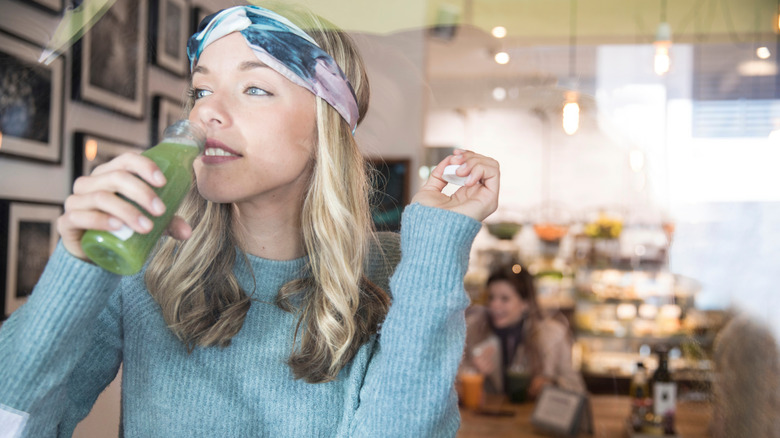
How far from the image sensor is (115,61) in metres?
0.72

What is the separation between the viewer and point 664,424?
1861 mm

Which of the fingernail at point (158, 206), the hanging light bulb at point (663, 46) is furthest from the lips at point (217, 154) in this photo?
the hanging light bulb at point (663, 46)

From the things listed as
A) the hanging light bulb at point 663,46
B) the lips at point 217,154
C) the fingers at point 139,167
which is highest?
the hanging light bulb at point 663,46

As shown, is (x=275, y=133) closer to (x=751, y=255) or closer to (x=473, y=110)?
(x=473, y=110)

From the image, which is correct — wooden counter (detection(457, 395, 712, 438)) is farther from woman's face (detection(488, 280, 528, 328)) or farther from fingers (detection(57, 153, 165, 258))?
fingers (detection(57, 153, 165, 258))

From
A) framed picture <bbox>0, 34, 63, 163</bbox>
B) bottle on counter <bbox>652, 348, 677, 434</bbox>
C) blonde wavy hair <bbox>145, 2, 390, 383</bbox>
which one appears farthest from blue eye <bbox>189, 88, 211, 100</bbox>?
bottle on counter <bbox>652, 348, 677, 434</bbox>

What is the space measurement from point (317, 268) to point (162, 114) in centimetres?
27

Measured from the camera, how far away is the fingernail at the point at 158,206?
1.42 ft

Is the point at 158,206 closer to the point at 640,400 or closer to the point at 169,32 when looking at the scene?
the point at 169,32

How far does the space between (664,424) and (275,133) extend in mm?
1736

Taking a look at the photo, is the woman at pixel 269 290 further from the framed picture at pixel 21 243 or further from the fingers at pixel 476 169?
the framed picture at pixel 21 243

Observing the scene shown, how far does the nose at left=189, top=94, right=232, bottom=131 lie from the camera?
0.52 meters

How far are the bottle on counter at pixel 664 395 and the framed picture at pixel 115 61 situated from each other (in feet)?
5.50

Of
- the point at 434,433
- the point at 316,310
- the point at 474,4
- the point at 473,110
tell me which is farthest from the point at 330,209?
the point at 474,4
